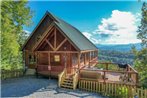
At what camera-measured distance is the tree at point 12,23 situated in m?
18.8

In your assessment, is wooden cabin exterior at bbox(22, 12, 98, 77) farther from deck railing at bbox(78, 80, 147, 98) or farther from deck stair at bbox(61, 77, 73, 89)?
deck railing at bbox(78, 80, 147, 98)

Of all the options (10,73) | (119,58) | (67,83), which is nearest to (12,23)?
(10,73)

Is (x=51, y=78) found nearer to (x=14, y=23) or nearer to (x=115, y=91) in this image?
(x=115, y=91)

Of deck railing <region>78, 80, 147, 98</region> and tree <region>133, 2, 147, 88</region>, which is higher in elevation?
tree <region>133, 2, 147, 88</region>

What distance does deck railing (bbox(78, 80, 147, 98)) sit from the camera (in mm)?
12641

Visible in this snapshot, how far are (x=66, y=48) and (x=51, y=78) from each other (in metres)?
3.45

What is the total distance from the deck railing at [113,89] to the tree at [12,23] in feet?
29.7

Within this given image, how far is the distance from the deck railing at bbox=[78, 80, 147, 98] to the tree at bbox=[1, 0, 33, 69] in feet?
29.7

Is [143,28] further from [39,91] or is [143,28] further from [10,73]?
[10,73]

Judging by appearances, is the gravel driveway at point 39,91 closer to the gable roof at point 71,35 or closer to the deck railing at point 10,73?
the deck railing at point 10,73

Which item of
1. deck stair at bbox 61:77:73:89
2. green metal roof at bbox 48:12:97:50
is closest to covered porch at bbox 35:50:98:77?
green metal roof at bbox 48:12:97:50

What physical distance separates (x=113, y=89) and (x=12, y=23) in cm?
1549

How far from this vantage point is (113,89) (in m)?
13.8

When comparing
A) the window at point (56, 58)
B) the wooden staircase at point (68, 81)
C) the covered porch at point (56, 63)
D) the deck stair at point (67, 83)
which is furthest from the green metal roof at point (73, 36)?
the deck stair at point (67, 83)
